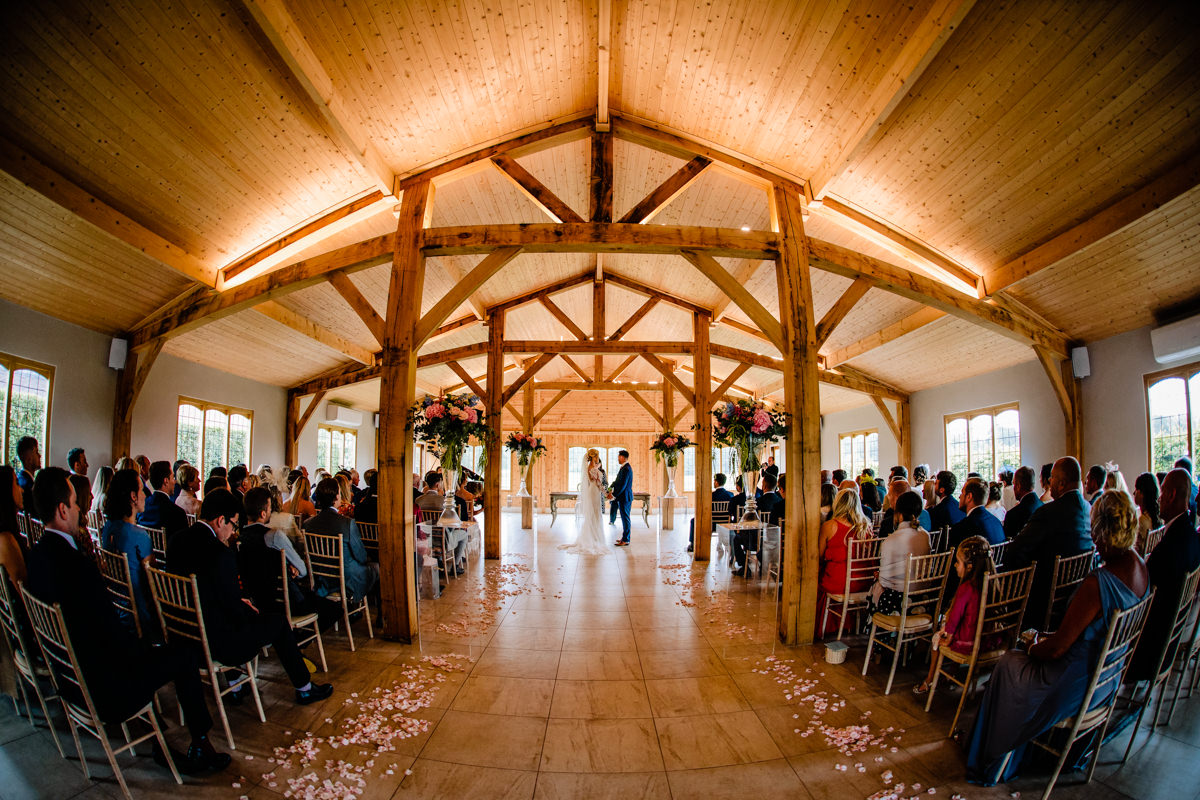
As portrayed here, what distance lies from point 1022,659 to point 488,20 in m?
5.15

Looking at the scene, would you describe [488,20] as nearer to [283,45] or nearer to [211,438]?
[283,45]

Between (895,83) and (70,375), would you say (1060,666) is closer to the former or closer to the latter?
(895,83)

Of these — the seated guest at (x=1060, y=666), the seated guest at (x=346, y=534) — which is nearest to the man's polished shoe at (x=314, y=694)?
the seated guest at (x=346, y=534)

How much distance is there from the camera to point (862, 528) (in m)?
4.23

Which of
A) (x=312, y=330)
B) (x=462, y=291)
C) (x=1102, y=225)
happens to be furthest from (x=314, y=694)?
(x=1102, y=225)

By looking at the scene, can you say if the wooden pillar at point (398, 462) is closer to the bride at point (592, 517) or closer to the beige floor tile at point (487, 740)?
the beige floor tile at point (487, 740)

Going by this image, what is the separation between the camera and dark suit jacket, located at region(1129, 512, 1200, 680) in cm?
275

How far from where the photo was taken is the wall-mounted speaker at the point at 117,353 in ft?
21.7

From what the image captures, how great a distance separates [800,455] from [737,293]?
1503 mm

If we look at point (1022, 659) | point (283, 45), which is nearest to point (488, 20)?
point (283, 45)

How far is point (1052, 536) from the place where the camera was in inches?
125

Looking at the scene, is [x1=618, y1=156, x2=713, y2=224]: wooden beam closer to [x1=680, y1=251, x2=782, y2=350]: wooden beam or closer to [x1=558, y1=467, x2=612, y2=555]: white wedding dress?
[x1=680, y1=251, x2=782, y2=350]: wooden beam

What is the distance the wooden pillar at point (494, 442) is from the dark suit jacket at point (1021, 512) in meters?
6.11

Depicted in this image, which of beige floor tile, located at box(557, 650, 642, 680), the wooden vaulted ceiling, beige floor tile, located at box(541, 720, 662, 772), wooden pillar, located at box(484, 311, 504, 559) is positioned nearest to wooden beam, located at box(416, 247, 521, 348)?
the wooden vaulted ceiling
